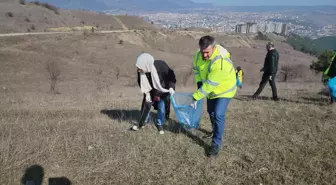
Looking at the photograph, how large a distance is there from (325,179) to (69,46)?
90.7 ft

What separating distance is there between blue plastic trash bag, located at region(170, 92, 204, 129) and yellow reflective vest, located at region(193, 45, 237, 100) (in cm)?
62

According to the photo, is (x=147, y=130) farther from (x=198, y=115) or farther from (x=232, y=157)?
(x=232, y=157)

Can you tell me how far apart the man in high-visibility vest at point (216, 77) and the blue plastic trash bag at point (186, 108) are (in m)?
0.50

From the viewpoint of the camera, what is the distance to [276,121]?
18.9 ft

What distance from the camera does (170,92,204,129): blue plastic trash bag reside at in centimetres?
474

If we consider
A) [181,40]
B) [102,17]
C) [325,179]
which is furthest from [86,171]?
[102,17]

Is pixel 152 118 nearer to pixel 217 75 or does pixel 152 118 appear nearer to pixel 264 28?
pixel 217 75

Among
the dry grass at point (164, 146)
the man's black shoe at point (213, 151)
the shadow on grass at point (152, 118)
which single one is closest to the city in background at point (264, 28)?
the dry grass at point (164, 146)

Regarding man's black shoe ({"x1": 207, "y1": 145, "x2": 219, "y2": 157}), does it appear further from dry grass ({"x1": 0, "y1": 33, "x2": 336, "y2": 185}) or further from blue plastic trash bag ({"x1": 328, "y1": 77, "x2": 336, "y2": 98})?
blue plastic trash bag ({"x1": 328, "y1": 77, "x2": 336, "y2": 98})

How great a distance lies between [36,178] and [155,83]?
7.69 ft

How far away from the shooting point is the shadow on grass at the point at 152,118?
4.82m

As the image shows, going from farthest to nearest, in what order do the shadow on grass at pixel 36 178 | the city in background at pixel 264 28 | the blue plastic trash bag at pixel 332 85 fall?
the city in background at pixel 264 28 < the blue plastic trash bag at pixel 332 85 < the shadow on grass at pixel 36 178

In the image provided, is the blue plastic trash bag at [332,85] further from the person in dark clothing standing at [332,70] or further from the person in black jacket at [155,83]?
the person in black jacket at [155,83]

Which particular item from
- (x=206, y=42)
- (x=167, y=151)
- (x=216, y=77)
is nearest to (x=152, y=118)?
(x=167, y=151)
